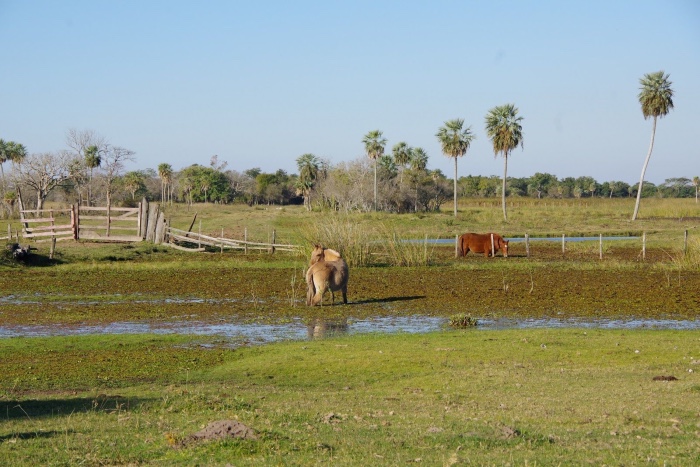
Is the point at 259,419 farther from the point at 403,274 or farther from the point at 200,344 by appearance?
the point at 403,274

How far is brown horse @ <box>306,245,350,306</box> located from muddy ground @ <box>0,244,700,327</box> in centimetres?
42

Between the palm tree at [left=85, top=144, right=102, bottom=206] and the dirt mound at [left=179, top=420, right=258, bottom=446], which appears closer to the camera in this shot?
the dirt mound at [left=179, top=420, right=258, bottom=446]

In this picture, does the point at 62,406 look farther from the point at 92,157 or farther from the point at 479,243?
the point at 92,157

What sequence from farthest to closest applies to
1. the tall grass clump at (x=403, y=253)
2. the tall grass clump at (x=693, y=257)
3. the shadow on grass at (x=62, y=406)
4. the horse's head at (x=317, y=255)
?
the tall grass clump at (x=403, y=253)
the tall grass clump at (x=693, y=257)
the horse's head at (x=317, y=255)
the shadow on grass at (x=62, y=406)

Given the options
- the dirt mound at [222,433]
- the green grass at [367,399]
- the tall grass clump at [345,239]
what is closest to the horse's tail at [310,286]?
the green grass at [367,399]

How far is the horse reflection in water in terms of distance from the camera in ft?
54.1

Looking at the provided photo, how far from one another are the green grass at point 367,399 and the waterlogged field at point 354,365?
0.11ft

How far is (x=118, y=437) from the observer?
24.0 ft

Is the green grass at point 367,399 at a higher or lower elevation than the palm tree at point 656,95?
lower

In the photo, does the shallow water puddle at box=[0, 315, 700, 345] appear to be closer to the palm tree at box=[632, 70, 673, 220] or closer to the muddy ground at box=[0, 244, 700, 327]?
the muddy ground at box=[0, 244, 700, 327]

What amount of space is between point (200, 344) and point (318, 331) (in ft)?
8.92

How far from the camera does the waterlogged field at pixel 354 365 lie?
6922 millimetres

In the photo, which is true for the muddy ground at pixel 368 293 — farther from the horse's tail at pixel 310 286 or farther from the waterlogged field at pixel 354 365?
the horse's tail at pixel 310 286

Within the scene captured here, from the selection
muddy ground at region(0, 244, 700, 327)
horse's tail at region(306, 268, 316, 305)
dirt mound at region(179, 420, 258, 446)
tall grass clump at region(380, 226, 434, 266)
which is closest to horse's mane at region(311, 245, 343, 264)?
horse's tail at region(306, 268, 316, 305)
